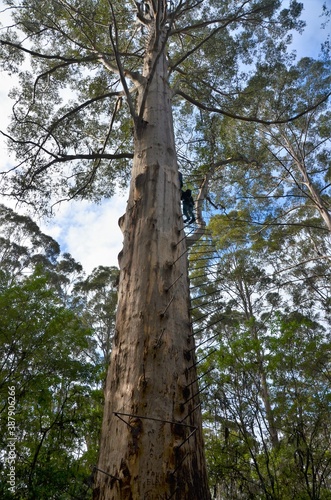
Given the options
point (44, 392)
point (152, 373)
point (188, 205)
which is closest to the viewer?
point (152, 373)

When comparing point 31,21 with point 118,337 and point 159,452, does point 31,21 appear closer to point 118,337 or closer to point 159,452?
point 118,337

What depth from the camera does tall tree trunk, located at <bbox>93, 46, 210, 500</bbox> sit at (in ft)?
4.18

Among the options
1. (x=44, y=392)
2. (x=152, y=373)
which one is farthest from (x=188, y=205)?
(x=44, y=392)

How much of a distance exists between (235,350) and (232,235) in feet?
22.3

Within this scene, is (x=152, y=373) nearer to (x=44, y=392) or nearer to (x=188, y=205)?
(x=188, y=205)

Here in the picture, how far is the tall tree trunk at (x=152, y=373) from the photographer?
127 centimetres

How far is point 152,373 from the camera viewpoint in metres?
1.52

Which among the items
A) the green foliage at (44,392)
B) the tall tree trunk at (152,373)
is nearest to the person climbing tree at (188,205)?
the tall tree trunk at (152,373)

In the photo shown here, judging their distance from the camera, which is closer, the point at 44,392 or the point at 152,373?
the point at 152,373

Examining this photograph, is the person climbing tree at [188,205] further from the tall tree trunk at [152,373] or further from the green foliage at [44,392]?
the green foliage at [44,392]

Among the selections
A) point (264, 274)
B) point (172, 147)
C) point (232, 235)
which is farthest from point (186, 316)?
point (264, 274)

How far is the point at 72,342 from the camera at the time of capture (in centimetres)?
567

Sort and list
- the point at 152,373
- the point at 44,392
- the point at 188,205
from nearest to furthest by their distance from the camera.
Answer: the point at 152,373 < the point at 188,205 < the point at 44,392

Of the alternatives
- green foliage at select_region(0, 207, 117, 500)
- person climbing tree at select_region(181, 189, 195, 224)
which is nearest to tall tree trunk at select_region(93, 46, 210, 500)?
person climbing tree at select_region(181, 189, 195, 224)
